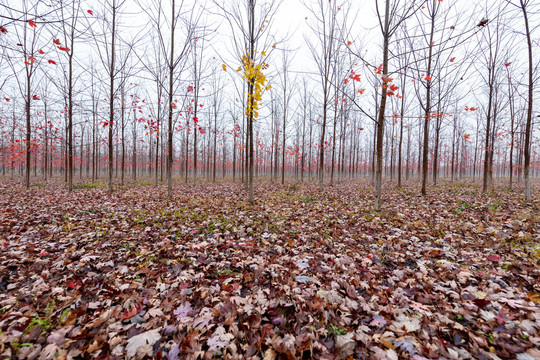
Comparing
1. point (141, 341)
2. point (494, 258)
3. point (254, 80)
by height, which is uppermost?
point (254, 80)

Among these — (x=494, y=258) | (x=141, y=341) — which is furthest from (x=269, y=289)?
(x=494, y=258)

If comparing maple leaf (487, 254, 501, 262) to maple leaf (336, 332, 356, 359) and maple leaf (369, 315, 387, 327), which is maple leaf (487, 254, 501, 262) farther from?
maple leaf (336, 332, 356, 359)

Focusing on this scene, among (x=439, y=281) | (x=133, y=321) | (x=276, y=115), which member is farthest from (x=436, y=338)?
(x=276, y=115)

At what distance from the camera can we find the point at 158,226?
16.4ft

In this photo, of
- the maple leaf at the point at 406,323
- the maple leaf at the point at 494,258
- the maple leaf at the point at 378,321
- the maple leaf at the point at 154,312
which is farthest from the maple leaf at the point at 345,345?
the maple leaf at the point at 494,258

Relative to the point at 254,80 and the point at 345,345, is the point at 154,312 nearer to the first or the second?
the point at 345,345

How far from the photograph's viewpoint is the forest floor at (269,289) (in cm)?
185

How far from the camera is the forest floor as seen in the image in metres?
1.85

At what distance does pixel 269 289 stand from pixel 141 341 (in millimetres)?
1422

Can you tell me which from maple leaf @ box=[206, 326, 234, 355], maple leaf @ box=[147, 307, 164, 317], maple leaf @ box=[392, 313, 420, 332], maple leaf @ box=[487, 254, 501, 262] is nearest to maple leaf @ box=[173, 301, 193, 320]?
maple leaf @ box=[147, 307, 164, 317]

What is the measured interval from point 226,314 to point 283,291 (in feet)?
2.49

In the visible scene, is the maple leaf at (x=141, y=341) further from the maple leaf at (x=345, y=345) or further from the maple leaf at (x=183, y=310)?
the maple leaf at (x=345, y=345)

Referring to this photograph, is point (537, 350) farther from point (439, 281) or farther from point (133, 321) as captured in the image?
point (133, 321)

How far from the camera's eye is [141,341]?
1.89 metres
